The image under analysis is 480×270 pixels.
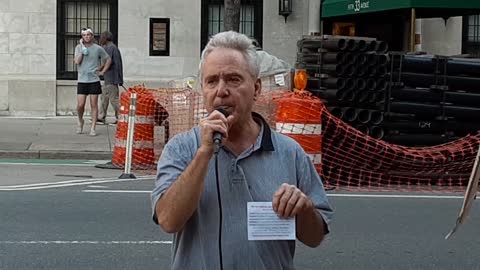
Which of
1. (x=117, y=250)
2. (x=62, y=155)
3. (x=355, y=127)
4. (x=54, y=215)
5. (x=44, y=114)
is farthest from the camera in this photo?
(x=44, y=114)

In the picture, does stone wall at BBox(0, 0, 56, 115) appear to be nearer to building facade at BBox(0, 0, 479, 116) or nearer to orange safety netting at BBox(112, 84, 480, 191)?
building facade at BBox(0, 0, 479, 116)

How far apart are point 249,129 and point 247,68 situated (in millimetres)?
217

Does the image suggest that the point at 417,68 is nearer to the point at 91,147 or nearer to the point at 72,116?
the point at 91,147

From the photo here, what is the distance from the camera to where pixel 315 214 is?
2992mm

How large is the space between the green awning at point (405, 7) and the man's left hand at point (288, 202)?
14604 mm

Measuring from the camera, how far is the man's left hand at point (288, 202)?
2814 mm

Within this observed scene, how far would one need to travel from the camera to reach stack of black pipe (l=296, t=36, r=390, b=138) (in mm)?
12008

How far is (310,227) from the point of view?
300 cm

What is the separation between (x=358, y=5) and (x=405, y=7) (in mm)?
1853

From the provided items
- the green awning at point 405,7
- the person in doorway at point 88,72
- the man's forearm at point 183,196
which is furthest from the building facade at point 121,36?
the man's forearm at point 183,196

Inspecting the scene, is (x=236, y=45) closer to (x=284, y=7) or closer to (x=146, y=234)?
(x=146, y=234)

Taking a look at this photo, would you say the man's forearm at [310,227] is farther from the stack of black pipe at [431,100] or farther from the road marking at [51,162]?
the road marking at [51,162]

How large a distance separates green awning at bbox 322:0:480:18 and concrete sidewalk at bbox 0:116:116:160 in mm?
5596

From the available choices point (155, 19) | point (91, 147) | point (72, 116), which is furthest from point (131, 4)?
point (91, 147)
